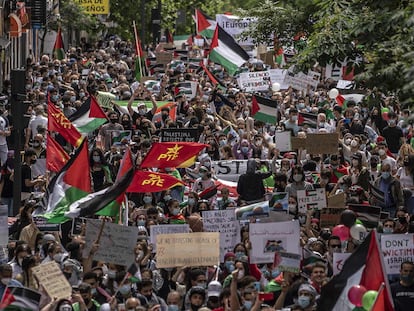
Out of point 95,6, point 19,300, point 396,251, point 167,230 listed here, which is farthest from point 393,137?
point 95,6

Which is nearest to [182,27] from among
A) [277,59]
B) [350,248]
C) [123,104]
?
[277,59]

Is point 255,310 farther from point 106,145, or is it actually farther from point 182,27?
point 182,27

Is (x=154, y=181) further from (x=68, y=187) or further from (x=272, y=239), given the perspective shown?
(x=272, y=239)

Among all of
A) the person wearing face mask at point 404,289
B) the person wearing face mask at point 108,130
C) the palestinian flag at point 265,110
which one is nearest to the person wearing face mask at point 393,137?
the palestinian flag at point 265,110

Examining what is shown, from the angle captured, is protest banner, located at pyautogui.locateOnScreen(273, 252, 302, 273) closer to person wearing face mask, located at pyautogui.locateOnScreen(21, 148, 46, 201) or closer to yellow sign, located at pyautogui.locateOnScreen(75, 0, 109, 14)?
person wearing face mask, located at pyautogui.locateOnScreen(21, 148, 46, 201)

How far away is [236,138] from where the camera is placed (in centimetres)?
2812

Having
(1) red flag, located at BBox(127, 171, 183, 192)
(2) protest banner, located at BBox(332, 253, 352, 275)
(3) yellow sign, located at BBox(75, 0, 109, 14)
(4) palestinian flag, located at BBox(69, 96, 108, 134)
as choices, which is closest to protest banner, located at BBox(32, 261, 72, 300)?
(2) protest banner, located at BBox(332, 253, 352, 275)

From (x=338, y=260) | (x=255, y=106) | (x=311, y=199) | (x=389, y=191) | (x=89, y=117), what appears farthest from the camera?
(x=255, y=106)

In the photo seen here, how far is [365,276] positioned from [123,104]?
16.8 meters

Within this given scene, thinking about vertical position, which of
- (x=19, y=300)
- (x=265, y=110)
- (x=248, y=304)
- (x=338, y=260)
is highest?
(x=265, y=110)

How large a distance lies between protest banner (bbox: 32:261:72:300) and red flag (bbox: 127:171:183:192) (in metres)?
5.43

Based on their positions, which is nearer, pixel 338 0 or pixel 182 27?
pixel 338 0

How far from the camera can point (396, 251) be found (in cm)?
1756

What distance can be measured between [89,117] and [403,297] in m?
11.4
